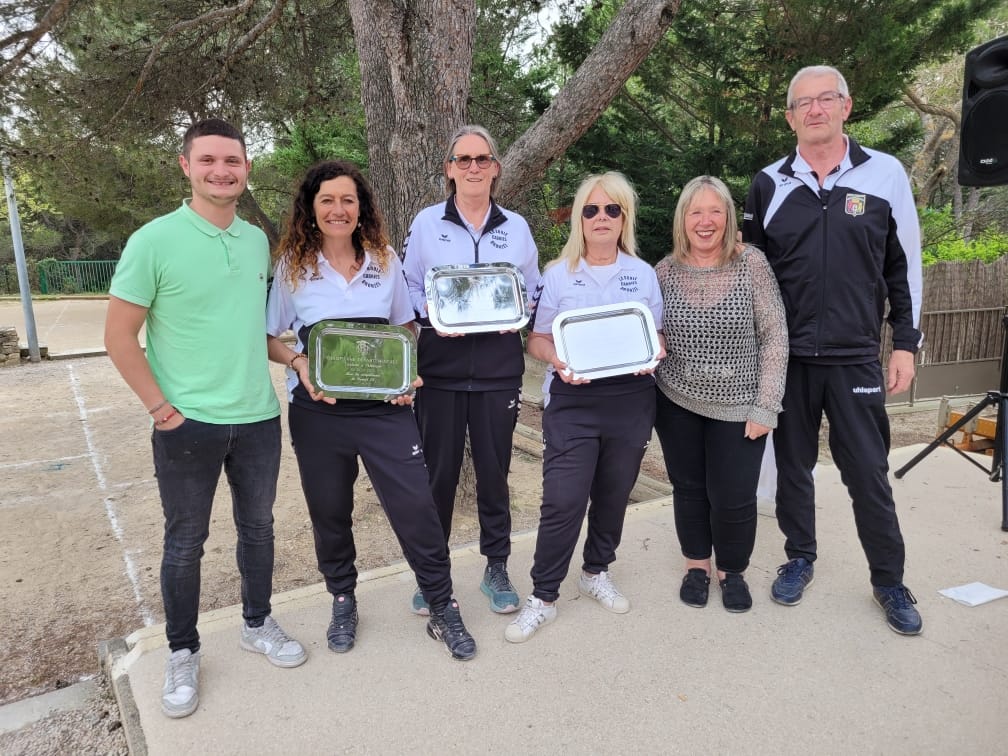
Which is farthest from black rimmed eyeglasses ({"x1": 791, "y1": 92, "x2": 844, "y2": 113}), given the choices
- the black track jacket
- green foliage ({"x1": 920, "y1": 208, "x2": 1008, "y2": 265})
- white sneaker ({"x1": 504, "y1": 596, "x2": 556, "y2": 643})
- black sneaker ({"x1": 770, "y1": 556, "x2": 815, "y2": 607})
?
green foliage ({"x1": 920, "y1": 208, "x2": 1008, "y2": 265})

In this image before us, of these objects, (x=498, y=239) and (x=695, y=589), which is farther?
(x=695, y=589)

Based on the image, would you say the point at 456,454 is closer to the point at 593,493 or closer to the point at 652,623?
the point at 593,493

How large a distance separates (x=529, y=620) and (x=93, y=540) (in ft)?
12.7

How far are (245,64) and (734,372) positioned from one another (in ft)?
22.6

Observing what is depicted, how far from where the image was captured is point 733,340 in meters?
2.69

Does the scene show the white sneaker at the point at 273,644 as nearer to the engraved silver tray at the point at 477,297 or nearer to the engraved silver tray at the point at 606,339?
the engraved silver tray at the point at 477,297

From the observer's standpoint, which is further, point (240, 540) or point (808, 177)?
point (808, 177)

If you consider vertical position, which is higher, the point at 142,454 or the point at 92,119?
the point at 92,119

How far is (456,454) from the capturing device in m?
2.80

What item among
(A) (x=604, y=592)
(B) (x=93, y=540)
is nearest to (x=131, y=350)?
(A) (x=604, y=592)

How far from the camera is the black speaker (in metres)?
2.65

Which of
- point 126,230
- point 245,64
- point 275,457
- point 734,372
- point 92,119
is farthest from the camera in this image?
point 126,230

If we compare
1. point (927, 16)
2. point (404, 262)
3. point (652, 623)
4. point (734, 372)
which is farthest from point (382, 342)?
point (927, 16)

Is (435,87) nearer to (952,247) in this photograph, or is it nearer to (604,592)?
(604,592)
